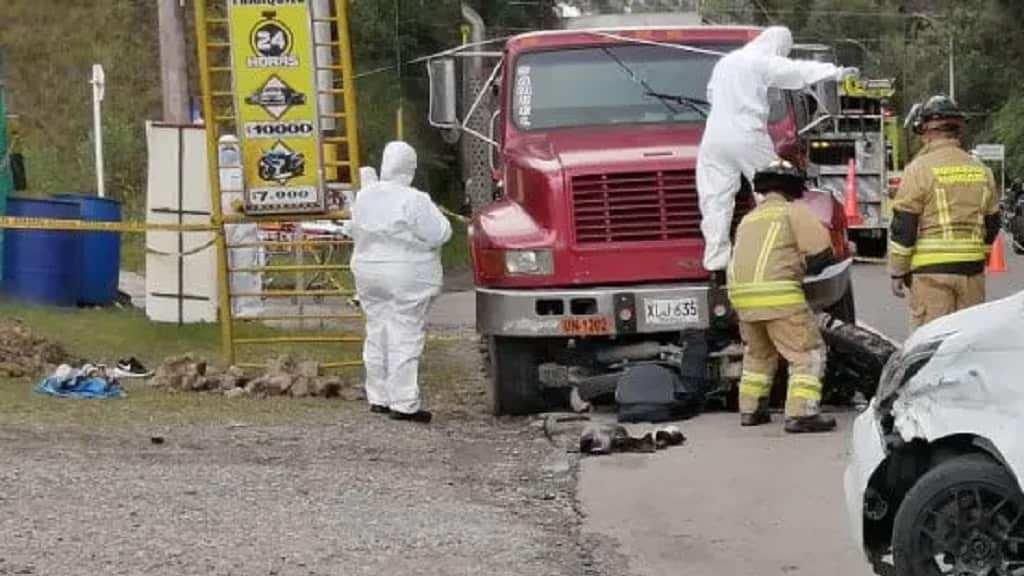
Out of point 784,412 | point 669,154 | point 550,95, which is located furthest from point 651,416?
point 550,95

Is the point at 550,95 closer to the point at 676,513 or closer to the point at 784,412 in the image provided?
the point at 784,412

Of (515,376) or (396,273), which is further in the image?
(515,376)

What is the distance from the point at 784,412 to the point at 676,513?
284 cm

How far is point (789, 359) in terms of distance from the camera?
438 inches

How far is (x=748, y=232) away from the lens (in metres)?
11.3

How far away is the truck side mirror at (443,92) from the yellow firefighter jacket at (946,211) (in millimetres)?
3541

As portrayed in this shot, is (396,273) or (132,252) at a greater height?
(396,273)

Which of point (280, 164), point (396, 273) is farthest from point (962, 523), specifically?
point (280, 164)

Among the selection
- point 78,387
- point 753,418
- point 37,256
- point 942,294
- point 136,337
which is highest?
point 942,294

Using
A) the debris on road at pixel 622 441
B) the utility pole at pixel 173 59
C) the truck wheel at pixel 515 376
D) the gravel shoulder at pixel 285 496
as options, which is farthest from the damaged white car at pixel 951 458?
the utility pole at pixel 173 59

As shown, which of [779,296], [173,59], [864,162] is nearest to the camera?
[779,296]

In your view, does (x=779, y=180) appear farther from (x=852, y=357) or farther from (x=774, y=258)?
(x=852, y=357)

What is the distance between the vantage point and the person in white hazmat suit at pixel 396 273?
12.3 m

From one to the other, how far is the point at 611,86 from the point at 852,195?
18.9 metres
